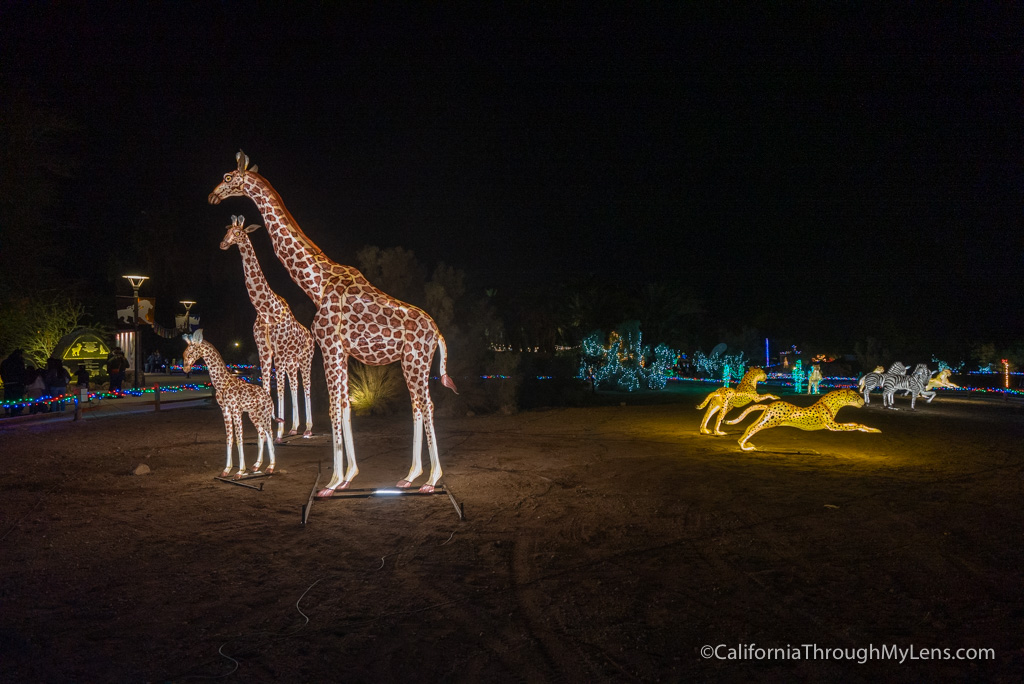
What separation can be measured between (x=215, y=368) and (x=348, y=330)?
2802mm

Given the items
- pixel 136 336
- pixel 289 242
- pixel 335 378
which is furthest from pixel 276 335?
pixel 136 336

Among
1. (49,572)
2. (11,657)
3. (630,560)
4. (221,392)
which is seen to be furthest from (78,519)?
(630,560)

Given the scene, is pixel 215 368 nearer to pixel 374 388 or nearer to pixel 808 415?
pixel 374 388

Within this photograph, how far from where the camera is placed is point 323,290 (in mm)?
7973

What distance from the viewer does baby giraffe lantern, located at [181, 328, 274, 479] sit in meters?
8.91

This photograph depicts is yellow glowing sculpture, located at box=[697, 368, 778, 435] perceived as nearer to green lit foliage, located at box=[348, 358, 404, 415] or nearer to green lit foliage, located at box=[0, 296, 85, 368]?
green lit foliage, located at box=[348, 358, 404, 415]

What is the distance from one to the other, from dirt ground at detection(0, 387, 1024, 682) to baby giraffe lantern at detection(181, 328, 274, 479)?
29.9 inches

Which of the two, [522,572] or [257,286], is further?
[257,286]

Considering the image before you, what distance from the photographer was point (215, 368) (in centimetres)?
904

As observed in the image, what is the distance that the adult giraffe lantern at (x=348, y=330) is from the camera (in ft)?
25.5

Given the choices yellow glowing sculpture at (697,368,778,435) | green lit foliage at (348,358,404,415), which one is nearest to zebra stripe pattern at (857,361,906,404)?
yellow glowing sculpture at (697,368,778,435)

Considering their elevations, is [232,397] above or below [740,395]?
above

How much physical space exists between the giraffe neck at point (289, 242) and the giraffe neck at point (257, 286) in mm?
2348

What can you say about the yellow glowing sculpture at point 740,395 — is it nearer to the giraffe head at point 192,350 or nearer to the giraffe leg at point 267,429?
the giraffe leg at point 267,429
